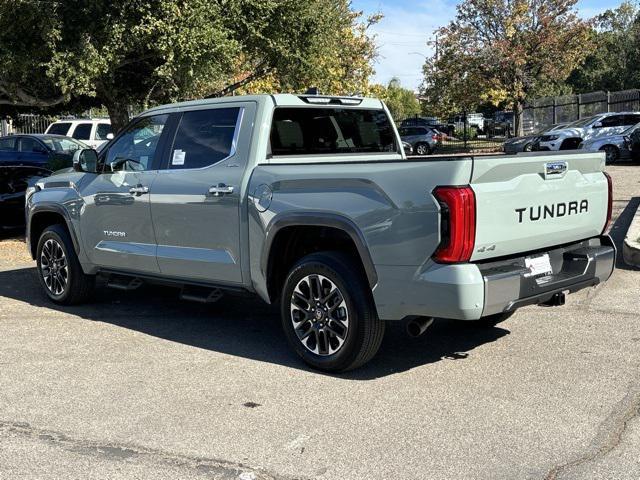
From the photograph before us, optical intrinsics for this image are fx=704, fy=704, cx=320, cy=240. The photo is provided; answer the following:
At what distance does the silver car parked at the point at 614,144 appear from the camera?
847 inches

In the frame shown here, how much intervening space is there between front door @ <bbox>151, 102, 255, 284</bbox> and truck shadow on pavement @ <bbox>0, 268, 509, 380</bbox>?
0.62m

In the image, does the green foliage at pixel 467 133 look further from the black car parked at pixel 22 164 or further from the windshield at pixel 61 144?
the black car parked at pixel 22 164

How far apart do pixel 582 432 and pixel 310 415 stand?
159cm

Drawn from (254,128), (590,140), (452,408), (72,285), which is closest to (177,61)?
(72,285)

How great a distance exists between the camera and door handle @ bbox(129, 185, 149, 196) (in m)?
6.16

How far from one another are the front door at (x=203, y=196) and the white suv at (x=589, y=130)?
1860cm

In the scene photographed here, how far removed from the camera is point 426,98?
38688mm

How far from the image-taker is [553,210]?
479 centimetres

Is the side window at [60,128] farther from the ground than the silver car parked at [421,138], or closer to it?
farther from the ground

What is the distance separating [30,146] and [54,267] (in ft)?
36.0

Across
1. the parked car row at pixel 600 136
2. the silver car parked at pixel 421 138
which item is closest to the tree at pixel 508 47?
the silver car parked at pixel 421 138

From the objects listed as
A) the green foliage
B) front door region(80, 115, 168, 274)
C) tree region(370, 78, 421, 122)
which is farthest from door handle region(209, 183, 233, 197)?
tree region(370, 78, 421, 122)

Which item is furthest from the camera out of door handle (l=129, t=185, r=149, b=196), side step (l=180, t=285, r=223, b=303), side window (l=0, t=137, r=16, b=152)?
side window (l=0, t=137, r=16, b=152)

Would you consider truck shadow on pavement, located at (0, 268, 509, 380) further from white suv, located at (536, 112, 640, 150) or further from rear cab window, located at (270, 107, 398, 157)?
white suv, located at (536, 112, 640, 150)
